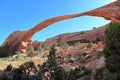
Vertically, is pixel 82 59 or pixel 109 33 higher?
pixel 109 33

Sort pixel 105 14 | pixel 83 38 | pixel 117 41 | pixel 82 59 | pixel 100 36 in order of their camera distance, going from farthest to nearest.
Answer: pixel 83 38
pixel 100 36
pixel 82 59
pixel 105 14
pixel 117 41

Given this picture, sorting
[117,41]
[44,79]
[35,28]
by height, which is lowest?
[44,79]

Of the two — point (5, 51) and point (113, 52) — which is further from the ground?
point (5, 51)

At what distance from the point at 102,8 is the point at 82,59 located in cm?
983

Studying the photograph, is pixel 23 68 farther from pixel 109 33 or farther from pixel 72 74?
pixel 109 33

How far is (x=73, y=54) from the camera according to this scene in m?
24.2

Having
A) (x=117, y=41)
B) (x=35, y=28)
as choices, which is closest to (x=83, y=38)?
(x=35, y=28)

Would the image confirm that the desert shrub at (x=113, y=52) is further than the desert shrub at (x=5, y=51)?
No

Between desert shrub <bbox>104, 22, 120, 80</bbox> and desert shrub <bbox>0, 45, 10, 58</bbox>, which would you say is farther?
desert shrub <bbox>0, 45, 10, 58</bbox>

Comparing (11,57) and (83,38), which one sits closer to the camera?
(11,57)

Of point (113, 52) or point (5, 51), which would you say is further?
point (5, 51)

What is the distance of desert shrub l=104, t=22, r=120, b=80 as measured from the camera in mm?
9625

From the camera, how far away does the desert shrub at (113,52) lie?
962 cm

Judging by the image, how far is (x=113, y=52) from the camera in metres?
9.74
